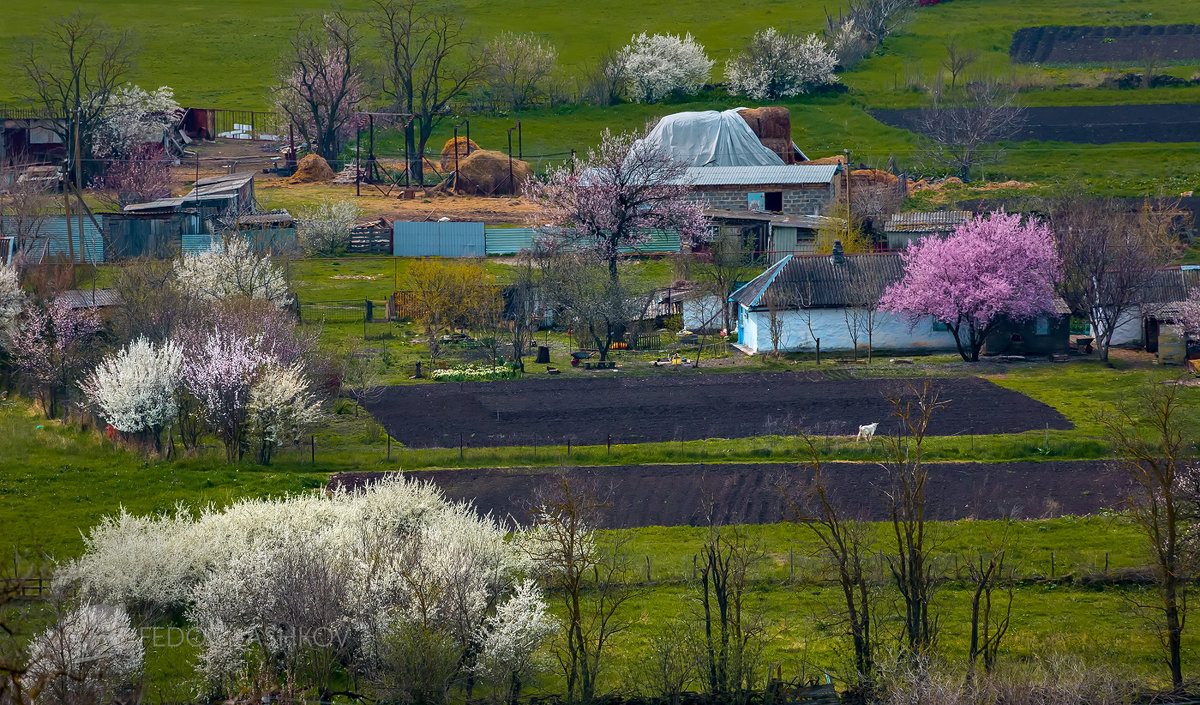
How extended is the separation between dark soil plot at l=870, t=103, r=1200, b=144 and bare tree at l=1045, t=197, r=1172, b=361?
2760 centimetres

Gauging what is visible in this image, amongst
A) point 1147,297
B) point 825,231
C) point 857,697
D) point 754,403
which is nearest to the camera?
point 857,697

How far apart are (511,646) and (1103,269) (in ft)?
88.6

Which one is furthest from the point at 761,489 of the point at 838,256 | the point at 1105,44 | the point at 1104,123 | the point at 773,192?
the point at 1105,44

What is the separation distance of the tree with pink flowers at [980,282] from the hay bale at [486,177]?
27.4 m

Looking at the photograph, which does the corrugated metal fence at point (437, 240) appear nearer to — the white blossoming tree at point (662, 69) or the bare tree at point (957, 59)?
the white blossoming tree at point (662, 69)

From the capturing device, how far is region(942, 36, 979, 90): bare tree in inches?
3199

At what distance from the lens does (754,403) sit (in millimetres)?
33062

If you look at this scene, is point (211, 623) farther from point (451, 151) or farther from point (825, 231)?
point (451, 151)

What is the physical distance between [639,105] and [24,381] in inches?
2071

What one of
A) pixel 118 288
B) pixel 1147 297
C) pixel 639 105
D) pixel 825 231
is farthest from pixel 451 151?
pixel 1147 297

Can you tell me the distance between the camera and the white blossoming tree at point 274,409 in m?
28.7

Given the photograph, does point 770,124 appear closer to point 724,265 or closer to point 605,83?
point 724,265

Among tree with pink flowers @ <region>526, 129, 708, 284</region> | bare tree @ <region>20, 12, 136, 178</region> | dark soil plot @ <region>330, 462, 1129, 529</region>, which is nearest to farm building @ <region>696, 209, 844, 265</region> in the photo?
tree with pink flowers @ <region>526, 129, 708, 284</region>

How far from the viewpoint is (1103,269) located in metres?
38.4
